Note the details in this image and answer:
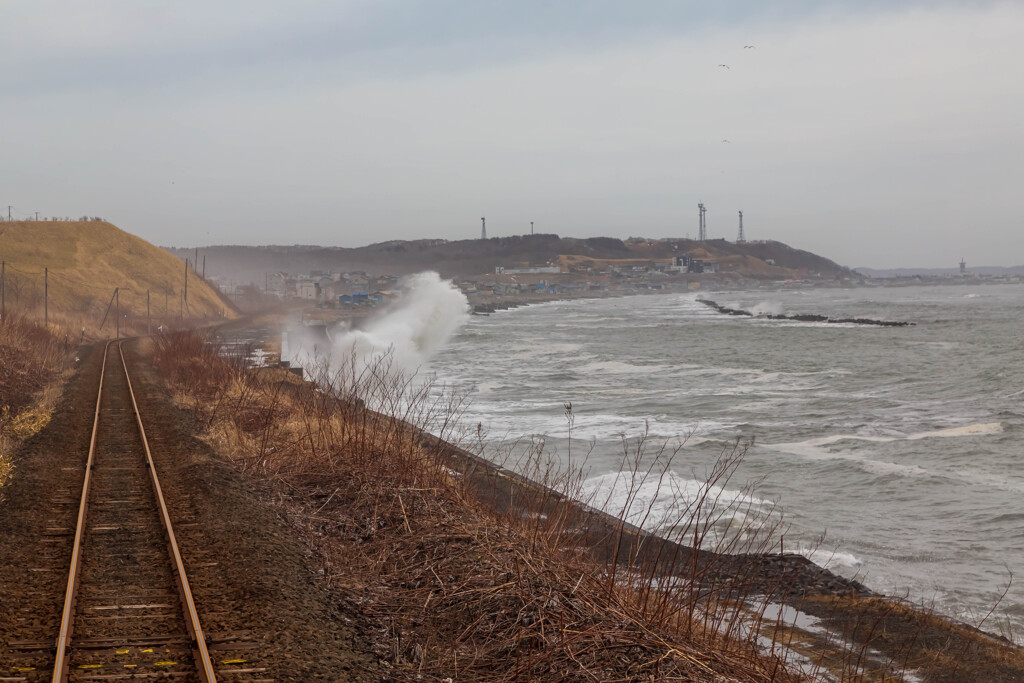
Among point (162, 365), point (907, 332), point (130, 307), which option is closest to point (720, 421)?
point (162, 365)

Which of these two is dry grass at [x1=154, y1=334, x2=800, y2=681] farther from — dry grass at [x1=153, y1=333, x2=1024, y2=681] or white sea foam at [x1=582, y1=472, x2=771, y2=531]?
white sea foam at [x1=582, y1=472, x2=771, y2=531]

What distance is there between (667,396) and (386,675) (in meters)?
29.9

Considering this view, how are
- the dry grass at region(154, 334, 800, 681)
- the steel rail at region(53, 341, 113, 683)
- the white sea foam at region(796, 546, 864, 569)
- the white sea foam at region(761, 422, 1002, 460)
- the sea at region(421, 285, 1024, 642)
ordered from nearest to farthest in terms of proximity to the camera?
the steel rail at region(53, 341, 113, 683), the dry grass at region(154, 334, 800, 681), the white sea foam at region(796, 546, 864, 569), the sea at region(421, 285, 1024, 642), the white sea foam at region(761, 422, 1002, 460)

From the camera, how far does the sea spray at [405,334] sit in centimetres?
5359

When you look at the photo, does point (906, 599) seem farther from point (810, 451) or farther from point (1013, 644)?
point (810, 451)

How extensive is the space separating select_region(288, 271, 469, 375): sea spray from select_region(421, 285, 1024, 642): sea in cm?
394

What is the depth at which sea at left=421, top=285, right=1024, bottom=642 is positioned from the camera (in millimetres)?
14359

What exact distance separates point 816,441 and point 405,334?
48.6 m

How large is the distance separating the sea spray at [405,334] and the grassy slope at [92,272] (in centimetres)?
1920

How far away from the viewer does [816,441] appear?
2488 centimetres

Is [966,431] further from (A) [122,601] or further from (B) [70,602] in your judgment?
(B) [70,602]

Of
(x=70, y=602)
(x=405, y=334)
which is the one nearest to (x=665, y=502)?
(x=70, y=602)

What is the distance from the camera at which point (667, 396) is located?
35.6 metres

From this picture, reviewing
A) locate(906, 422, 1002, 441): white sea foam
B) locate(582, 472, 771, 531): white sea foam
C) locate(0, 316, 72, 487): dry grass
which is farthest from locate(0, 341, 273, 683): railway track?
locate(906, 422, 1002, 441): white sea foam
